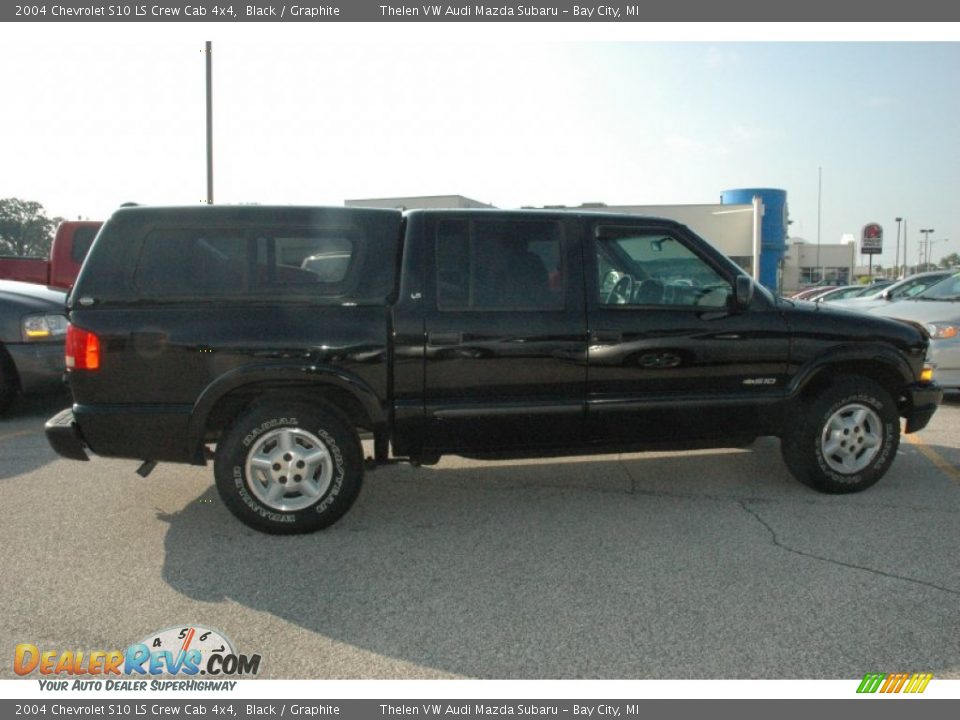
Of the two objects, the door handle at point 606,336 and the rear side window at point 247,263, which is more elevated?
the rear side window at point 247,263

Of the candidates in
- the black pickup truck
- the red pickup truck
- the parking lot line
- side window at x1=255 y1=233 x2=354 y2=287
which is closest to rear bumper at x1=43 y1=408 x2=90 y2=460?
the black pickup truck

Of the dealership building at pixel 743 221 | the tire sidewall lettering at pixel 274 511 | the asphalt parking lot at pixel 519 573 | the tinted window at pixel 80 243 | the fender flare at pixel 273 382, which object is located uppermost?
the dealership building at pixel 743 221

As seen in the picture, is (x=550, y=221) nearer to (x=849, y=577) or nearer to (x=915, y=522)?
(x=849, y=577)

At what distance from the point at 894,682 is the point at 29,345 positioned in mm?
7554

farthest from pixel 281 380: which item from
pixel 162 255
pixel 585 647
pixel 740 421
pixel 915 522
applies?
pixel 915 522

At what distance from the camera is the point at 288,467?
420 centimetres

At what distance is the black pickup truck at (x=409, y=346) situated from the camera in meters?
4.10

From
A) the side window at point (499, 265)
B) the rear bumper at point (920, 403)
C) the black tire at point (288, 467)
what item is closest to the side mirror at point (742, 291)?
the side window at point (499, 265)

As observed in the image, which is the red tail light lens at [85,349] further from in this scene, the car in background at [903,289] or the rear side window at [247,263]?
the car in background at [903,289]

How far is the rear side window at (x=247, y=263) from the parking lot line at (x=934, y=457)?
453cm

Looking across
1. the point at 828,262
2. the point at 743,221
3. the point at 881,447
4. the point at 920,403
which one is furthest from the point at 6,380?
the point at 828,262

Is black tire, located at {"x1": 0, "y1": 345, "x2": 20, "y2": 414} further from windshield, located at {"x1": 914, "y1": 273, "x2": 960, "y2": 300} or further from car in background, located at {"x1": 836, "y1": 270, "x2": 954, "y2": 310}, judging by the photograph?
windshield, located at {"x1": 914, "y1": 273, "x2": 960, "y2": 300}

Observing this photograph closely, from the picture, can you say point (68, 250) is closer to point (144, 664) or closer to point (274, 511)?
point (274, 511)

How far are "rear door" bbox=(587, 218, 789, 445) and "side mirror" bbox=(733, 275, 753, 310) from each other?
0.05 meters
